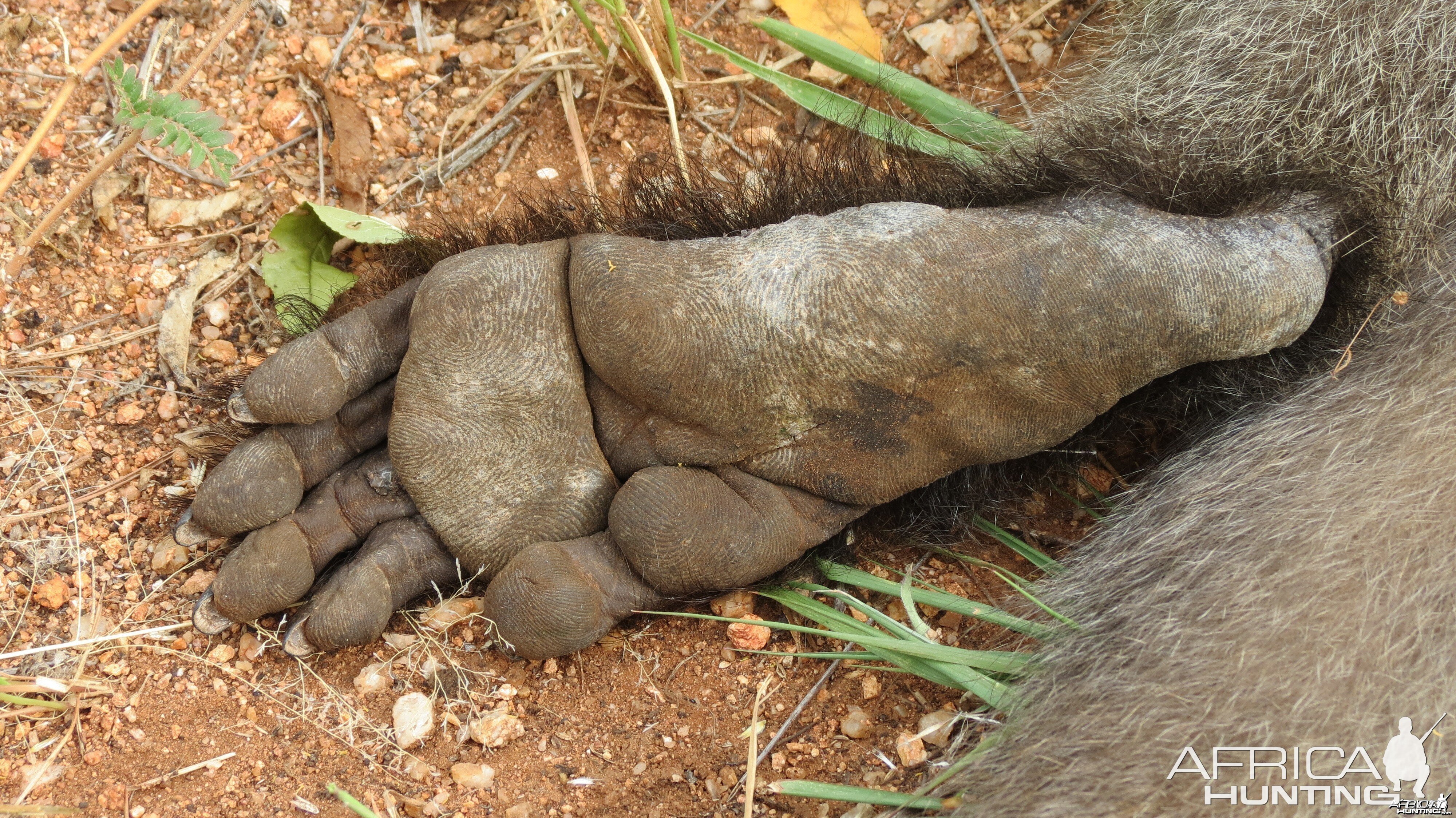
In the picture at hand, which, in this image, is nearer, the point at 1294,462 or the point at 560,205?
the point at 1294,462

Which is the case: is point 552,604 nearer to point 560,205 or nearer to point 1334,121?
point 560,205

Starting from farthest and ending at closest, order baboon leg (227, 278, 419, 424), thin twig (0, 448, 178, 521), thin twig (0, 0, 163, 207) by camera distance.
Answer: thin twig (0, 448, 178, 521) → baboon leg (227, 278, 419, 424) → thin twig (0, 0, 163, 207)

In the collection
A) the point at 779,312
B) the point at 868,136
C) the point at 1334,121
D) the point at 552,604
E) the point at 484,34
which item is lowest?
the point at 552,604

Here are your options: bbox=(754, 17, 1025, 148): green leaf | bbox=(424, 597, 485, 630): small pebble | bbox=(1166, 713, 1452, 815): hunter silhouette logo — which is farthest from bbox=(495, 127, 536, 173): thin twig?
bbox=(1166, 713, 1452, 815): hunter silhouette logo

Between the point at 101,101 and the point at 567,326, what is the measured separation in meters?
1.25

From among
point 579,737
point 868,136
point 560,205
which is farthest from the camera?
point 868,136

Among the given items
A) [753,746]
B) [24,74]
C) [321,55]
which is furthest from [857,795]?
[24,74]

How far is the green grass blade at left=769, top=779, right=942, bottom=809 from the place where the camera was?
1.55 metres

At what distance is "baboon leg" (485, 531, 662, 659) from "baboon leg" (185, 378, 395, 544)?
0.37 meters

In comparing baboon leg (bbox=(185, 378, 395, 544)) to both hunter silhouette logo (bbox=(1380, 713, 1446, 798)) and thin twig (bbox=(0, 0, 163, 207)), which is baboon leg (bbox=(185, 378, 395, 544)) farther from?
hunter silhouette logo (bbox=(1380, 713, 1446, 798))

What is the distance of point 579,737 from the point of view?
1722mm

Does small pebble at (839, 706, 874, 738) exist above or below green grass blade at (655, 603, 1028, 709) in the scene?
below

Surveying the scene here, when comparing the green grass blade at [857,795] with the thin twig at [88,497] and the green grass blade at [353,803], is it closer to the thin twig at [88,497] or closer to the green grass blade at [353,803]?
the green grass blade at [353,803]

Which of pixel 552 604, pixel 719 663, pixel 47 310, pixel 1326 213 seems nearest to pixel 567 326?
pixel 552 604
